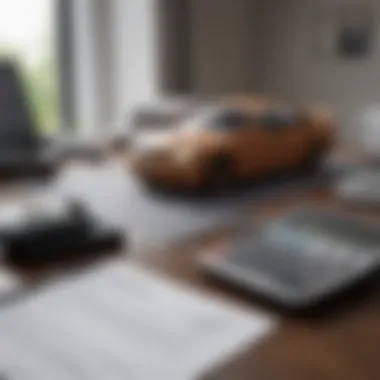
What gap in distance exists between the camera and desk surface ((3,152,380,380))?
595 mm

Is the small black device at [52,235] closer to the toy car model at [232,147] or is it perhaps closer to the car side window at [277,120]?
the toy car model at [232,147]

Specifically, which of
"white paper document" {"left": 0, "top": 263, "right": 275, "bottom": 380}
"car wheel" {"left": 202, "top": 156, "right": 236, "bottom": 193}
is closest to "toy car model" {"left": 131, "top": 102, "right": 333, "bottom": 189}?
"car wheel" {"left": 202, "top": 156, "right": 236, "bottom": 193}

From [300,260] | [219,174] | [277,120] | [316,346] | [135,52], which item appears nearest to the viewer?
[316,346]

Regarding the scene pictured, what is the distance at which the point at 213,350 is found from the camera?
2.08 feet

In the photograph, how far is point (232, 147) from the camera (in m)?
1.17

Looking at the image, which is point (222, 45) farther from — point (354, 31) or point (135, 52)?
point (354, 31)

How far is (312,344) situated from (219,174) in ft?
1.78

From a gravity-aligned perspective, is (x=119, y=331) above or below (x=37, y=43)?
below

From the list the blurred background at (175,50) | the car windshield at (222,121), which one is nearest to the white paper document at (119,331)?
Result: the car windshield at (222,121)

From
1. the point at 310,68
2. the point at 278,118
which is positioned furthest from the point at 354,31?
the point at 278,118

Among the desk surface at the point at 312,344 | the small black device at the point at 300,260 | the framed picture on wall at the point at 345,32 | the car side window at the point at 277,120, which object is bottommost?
the desk surface at the point at 312,344

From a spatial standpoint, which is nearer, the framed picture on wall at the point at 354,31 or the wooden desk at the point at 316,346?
the wooden desk at the point at 316,346

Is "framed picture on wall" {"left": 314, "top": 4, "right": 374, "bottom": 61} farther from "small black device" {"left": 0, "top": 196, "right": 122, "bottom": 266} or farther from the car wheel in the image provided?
"small black device" {"left": 0, "top": 196, "right": 122, "bottom": 266}

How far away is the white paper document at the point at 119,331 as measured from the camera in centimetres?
60
